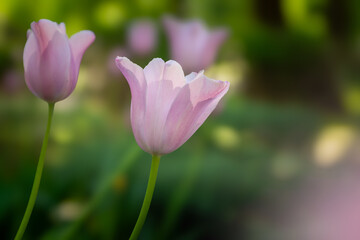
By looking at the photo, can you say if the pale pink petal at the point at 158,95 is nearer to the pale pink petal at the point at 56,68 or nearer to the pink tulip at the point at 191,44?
the pale pink petal at the point at 56,68

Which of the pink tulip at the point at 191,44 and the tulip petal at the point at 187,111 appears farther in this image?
the pink tulip at the point at 191,44

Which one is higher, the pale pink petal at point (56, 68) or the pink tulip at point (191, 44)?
the pink tulip at point (191, 44)

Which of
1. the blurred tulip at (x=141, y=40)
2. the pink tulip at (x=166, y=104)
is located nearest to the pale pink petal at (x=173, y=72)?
the pink tulip at (x=166, y=104)

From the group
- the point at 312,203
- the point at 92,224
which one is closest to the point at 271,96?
the point at 312,203

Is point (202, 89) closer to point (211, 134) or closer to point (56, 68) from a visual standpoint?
point (56, 68)

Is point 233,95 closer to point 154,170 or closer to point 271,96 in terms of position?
point 271,96

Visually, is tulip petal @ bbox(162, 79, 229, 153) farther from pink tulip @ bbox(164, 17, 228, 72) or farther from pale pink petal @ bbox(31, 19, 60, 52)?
pink tulip @ bbox(164, 17, 228, 72)

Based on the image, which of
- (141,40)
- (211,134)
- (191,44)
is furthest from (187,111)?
(211,134)

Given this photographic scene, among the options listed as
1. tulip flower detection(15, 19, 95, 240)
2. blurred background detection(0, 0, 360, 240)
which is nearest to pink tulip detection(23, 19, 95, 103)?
tulip flower detection(15, 19, 95, 240)
